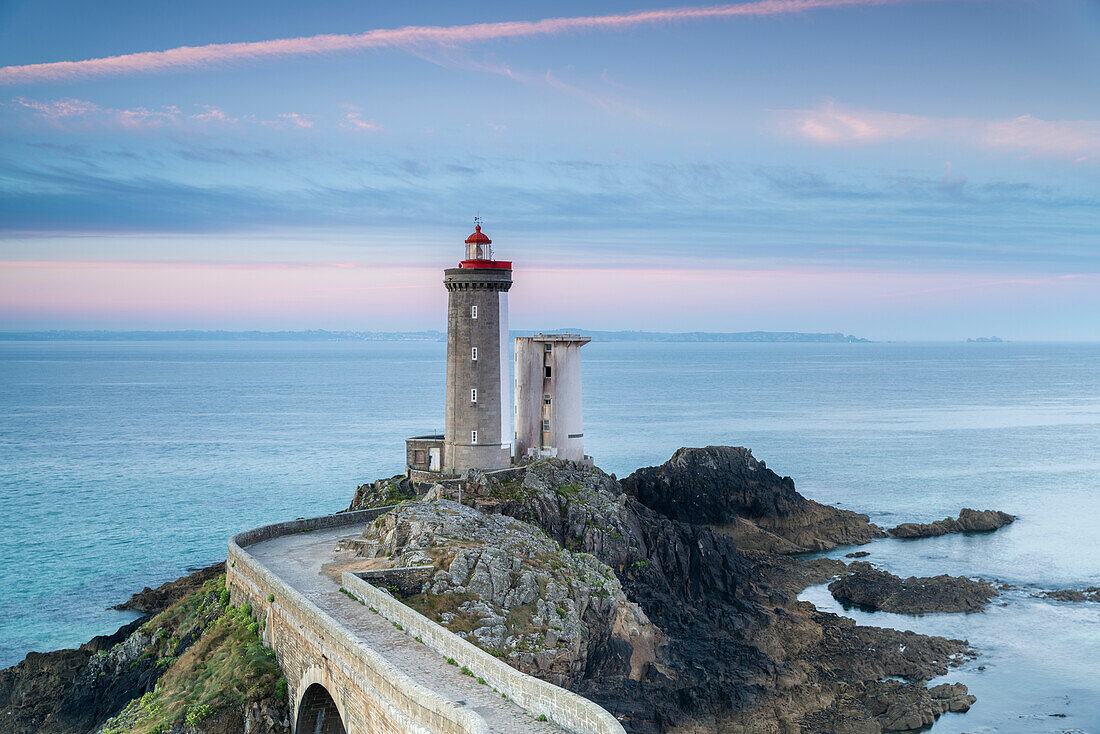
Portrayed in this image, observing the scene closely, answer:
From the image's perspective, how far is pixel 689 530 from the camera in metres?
42.1

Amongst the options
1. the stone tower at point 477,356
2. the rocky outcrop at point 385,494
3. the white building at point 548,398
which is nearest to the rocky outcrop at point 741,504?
the white building at point 548,398

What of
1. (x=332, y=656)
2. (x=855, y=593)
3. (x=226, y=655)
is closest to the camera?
(x=332, y=656)

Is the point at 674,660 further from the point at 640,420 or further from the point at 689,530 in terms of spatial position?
the point at 640,420

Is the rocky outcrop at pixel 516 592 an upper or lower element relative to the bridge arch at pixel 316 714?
upper

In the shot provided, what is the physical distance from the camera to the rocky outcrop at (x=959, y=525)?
58.8m

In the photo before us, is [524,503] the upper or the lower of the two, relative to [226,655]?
upper

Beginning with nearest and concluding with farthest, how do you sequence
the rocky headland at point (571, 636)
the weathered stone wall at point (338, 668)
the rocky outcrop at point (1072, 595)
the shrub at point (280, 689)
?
the weathered stone wall at point (338, 668) → the shrub at point (280, 689) → the rocky headland at point (571, 636) → the rocky outcrop at point (1072, 595)

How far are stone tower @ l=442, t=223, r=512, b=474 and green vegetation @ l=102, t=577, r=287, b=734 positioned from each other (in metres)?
13.7

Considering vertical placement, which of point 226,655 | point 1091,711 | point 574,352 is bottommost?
point 1091,711

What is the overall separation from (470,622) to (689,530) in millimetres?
19449

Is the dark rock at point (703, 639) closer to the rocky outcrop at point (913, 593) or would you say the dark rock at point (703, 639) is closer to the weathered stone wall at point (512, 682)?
the rocky outcrop at point (913, 593)

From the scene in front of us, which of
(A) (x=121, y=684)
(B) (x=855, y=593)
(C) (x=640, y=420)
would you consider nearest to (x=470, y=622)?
(A) (x=121, y=684)

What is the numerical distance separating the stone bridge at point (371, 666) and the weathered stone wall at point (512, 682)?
0.9 inches

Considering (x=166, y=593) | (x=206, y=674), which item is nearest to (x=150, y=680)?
(x=206, y=674)
